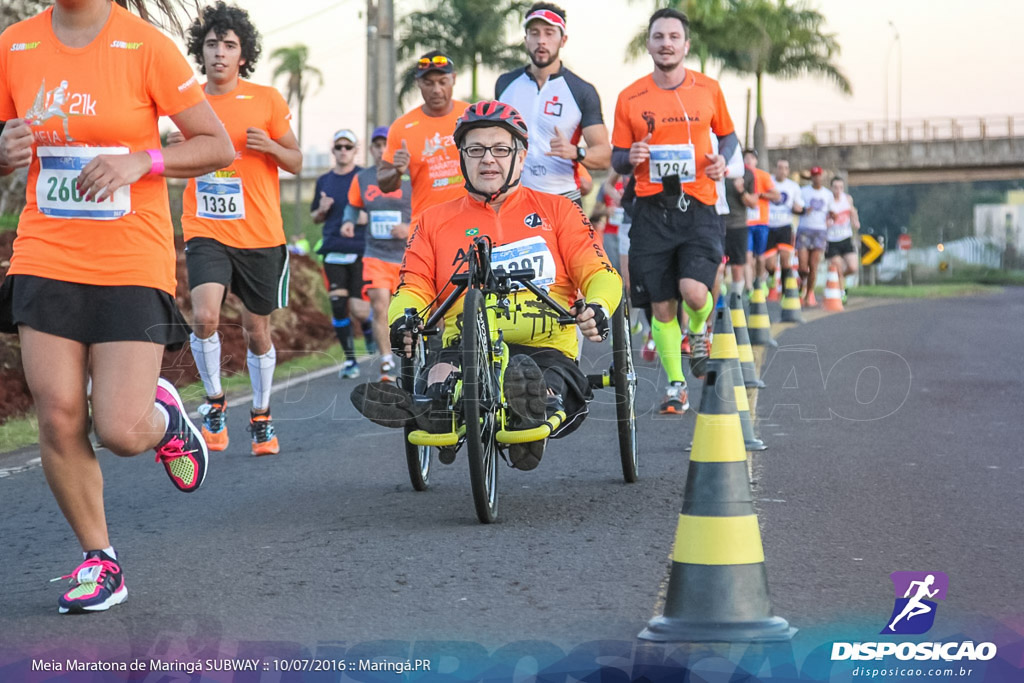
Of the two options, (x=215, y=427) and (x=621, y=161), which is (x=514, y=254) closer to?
(x=215, y=427)

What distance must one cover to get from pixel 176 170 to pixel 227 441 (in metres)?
4.21

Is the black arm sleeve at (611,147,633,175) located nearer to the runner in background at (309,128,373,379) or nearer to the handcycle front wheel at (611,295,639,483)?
the handcycle front wheel at (611,295,639,483)

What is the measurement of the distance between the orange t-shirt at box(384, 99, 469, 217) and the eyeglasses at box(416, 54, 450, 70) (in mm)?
393

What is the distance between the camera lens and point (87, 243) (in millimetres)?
5031

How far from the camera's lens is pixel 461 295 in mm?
6609

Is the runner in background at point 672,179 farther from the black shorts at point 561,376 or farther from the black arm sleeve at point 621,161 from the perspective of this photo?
the black shorts at point 561,376

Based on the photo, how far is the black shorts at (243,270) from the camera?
8.73 meters

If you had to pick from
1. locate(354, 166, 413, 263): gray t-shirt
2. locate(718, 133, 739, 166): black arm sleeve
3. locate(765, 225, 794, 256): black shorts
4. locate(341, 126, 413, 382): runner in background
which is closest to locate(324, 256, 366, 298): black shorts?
locate(341, 126, 413, 382): runner in background

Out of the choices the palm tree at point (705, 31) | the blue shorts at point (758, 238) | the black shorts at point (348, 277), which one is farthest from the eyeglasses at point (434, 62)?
the palm tree at point (705, 31)

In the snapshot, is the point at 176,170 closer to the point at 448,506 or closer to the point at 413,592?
the point at 413,592

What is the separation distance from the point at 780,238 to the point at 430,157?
47.2ft

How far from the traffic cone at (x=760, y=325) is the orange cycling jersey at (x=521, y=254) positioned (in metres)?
8.84

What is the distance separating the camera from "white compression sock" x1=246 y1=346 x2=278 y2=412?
9016mm

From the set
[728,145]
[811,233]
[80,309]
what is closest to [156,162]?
[80,309]
